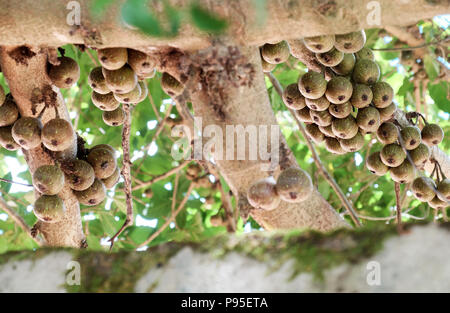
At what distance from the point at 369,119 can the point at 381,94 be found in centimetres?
12

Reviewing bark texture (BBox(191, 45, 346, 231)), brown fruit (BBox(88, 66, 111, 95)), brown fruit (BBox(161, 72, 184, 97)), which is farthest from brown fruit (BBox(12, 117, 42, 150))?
bark texture (BBox(191, 45, 346, 231))

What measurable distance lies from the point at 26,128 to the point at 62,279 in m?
1.26

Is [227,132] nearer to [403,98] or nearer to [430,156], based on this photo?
[430,156]

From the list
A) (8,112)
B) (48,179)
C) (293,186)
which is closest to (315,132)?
(293,186)

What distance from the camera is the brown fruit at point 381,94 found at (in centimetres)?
246

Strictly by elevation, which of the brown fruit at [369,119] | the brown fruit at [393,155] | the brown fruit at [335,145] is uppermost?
the brown fruit at [369,119]

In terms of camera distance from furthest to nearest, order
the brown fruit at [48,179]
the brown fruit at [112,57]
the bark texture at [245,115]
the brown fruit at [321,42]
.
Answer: the brown fruit at [48,179] → the brown fruit at [321,42] → the brown fruit at [112,57] → the bark texture at [245,115]

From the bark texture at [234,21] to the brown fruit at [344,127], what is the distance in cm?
98

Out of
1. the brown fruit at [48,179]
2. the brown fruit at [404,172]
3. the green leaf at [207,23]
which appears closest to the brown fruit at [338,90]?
the brown fruit at [404,172]

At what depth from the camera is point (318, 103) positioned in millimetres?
2441

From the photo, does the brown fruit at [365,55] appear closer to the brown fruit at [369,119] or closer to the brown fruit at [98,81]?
the brown fruit at [369,119]

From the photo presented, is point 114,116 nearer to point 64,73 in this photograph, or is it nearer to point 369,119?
point 64,73

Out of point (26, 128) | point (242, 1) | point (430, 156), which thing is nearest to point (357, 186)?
point (430, 156)

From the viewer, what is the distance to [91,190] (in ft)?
7.95
